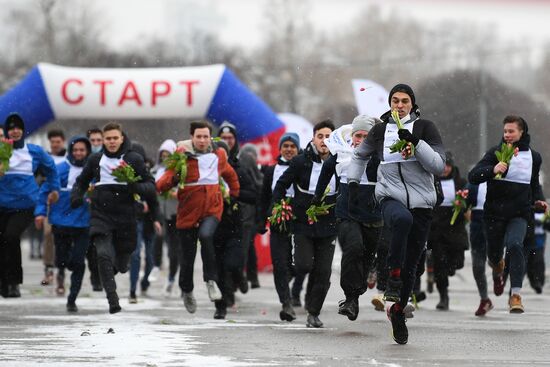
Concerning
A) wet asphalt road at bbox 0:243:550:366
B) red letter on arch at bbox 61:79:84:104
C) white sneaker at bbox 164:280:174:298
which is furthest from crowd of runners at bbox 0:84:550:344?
red letter on arch at bbox 61:79:84:104

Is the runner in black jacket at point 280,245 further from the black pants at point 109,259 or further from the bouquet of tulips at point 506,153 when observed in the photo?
the bouquet of tulips at point 506,153

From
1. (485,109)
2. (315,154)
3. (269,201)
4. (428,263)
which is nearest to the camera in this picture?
(315,154)

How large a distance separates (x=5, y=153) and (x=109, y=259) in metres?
2.45

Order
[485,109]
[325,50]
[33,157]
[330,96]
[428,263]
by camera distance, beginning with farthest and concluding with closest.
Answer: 1. [330,96]
2. [325,50]
3. [485,109]
4. [428,263]
5. [33,157]

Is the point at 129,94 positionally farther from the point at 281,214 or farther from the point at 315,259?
the point at 315,259

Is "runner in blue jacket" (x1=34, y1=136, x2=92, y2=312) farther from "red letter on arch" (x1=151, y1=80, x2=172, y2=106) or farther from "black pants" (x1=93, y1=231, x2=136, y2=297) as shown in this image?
"red letter on arch" (x1=151, y1=80, x2=172, y2=106)

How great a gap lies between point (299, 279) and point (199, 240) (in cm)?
261

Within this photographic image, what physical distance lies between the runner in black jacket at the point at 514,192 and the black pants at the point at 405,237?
296 cm

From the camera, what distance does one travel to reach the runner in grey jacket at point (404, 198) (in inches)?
436

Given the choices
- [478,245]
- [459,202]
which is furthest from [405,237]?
[478,245]

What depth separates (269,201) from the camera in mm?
15141

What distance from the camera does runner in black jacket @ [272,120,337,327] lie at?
13.2m

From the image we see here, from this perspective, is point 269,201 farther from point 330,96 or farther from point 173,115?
point 330,96

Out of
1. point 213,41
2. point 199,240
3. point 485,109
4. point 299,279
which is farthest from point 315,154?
point 213,41
